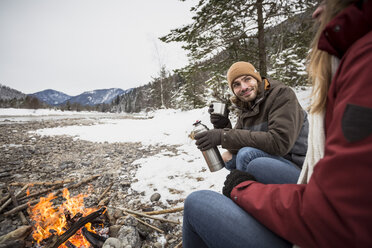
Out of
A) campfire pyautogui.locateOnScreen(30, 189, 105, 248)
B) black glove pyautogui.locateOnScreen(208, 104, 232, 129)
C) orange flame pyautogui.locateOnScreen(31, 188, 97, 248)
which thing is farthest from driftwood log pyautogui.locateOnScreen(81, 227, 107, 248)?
black glove pyautogui.locateOnScreen(208, 104, 232, 129)

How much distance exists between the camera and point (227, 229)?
96 centimetres

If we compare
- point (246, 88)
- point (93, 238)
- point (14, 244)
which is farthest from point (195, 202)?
point (14, 244)

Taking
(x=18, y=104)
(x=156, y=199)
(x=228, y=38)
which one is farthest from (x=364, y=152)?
(x=18, y=104)

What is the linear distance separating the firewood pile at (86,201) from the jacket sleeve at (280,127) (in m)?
1.55

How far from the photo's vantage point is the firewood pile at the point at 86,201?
199 cm

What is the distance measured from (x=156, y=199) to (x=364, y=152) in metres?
2.97

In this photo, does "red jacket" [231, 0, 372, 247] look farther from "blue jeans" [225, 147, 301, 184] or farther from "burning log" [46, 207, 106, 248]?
"burning log" [46, 207, 106, 248]

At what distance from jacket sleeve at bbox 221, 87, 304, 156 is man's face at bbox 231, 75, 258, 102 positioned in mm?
321

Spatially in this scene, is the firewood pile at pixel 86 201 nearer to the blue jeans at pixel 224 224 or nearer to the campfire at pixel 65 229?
the campfire at pixel 65 229

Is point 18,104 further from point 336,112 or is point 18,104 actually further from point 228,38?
point 336,112

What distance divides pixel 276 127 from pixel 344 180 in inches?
59.2

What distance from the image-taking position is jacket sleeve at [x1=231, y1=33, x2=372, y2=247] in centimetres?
54

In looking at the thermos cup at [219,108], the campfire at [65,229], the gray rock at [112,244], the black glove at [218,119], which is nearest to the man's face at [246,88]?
the thermos cup at [219,108]

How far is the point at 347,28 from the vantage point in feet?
2.13
